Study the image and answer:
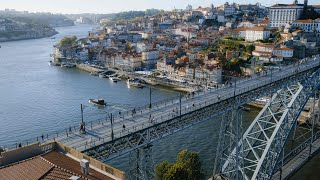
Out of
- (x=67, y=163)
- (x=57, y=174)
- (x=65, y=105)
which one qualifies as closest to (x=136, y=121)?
(x=67, y=163)

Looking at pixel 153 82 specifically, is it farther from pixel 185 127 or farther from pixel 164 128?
pixel 164 128

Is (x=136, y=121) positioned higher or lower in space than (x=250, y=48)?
lower

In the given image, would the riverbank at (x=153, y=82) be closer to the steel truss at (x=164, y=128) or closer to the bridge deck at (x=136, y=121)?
the bridge deck at (x=136, y=121)

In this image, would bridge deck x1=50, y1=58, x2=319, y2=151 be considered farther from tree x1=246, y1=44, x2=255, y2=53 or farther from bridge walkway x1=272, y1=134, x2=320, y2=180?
tree x1=246, y1=44, x2=255, y2=53

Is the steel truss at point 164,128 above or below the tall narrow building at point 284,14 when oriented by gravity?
below

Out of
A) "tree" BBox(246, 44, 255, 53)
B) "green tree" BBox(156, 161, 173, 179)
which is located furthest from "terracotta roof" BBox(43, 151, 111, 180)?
"tree" BBox(246, 44, 255, 53)

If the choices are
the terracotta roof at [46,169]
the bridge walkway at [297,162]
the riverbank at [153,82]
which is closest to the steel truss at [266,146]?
the bridge walkway at [297,162]
